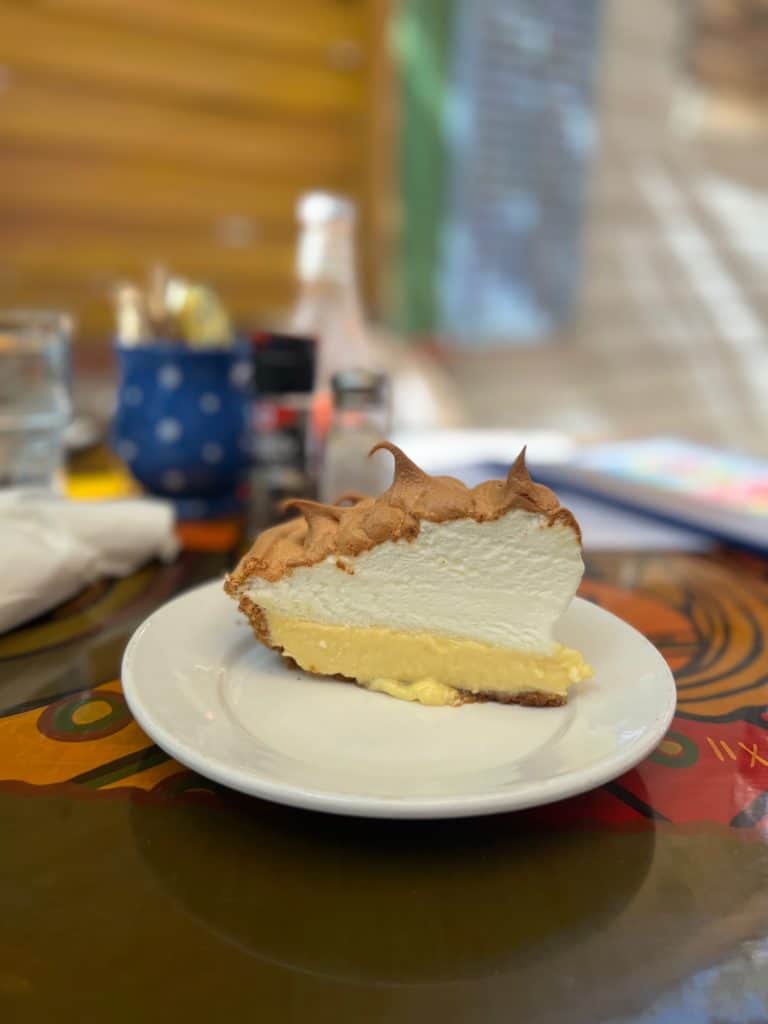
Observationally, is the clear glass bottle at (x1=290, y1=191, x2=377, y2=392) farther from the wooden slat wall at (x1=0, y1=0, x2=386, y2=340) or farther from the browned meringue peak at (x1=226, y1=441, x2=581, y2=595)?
the wooden slat wall at (x1=0, y1=0, x2=386, y2=340)

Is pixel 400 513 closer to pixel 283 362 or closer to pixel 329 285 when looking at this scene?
pixel 283 362

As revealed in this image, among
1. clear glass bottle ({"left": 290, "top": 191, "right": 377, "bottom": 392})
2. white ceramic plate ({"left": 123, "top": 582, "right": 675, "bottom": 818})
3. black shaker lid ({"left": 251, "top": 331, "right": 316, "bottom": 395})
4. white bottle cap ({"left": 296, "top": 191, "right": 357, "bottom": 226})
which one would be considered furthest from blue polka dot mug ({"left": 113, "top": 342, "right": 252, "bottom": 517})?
white ceramic plate ({"left": 123, "top": 582, "right": 675, "bottom": 818})

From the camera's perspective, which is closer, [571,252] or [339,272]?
[339,272]

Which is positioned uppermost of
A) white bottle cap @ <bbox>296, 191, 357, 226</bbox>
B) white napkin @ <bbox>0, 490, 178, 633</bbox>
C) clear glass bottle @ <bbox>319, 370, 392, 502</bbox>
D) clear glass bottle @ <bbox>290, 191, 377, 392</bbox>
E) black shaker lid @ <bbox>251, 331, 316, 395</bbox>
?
white bottle cap @ <bbox>296, 191, 357, 226</bbox>

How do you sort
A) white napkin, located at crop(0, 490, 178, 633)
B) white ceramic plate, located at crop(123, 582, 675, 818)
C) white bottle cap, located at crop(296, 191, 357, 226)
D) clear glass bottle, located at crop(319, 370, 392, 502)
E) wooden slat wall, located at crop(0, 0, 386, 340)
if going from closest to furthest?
white ceramic plate, located at crop(123, 582, 675, 818)
white napkin, located at crop(0, 490, 178, 633)
clear glass bottle, located at crop(319, 370, 392, 502)
white bottle cap, located at crop(296, 191, 357, 226)
wooden slat wall, located at crop(0, 0, 386, 340)

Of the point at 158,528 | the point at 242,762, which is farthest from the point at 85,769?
the point at 158,528

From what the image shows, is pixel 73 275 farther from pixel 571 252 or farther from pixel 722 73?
pixel 722 73
